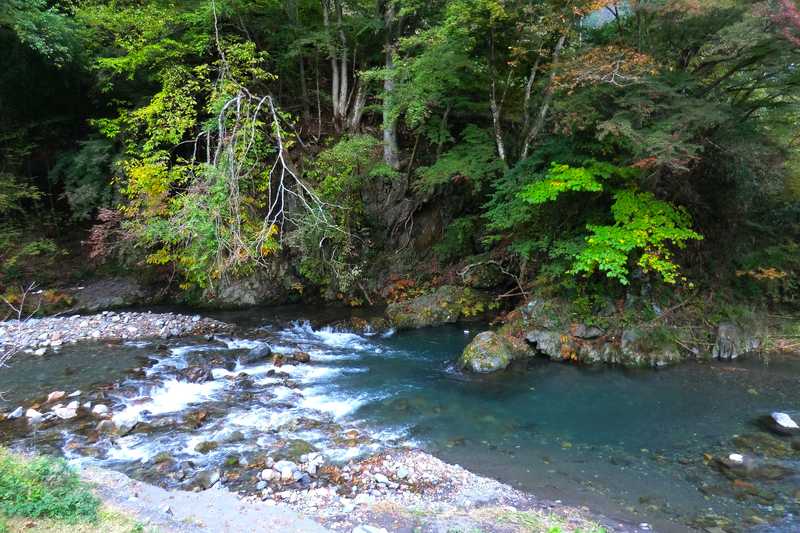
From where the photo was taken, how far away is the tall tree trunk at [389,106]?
44.5ft

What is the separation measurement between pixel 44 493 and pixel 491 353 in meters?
7.67

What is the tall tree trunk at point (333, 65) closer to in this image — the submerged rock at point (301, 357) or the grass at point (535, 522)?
the submerged rock at point (301, 357)

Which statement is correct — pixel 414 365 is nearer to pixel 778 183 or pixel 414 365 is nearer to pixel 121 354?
pixel 121 354

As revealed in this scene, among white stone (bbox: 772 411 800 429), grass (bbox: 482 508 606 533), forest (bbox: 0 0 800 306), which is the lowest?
grass (bbox: 482 508 606 533)

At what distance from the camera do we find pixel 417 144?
1587cm

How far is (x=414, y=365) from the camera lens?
10422 millimetres

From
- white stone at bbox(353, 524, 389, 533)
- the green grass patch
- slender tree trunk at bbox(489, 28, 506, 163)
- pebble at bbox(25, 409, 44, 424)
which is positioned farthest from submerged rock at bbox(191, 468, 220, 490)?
slender tree trunk at bbox(489, 28, 506, 163)

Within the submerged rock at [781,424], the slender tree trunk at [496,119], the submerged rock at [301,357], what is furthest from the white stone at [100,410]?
the submerged rock at [781,424]

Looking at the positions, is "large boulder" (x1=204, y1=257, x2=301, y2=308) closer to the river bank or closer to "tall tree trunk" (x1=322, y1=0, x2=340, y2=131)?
"tall tree trunk" (x1=322, y1=0, x2=340, y2=131)

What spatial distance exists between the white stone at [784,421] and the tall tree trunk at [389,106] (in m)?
10.5

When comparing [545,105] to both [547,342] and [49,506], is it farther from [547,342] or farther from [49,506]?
[49,506]

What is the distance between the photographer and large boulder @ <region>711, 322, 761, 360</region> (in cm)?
1048

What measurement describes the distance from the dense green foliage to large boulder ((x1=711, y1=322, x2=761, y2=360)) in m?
11.4

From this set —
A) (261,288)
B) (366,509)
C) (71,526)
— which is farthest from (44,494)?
(261,288)
